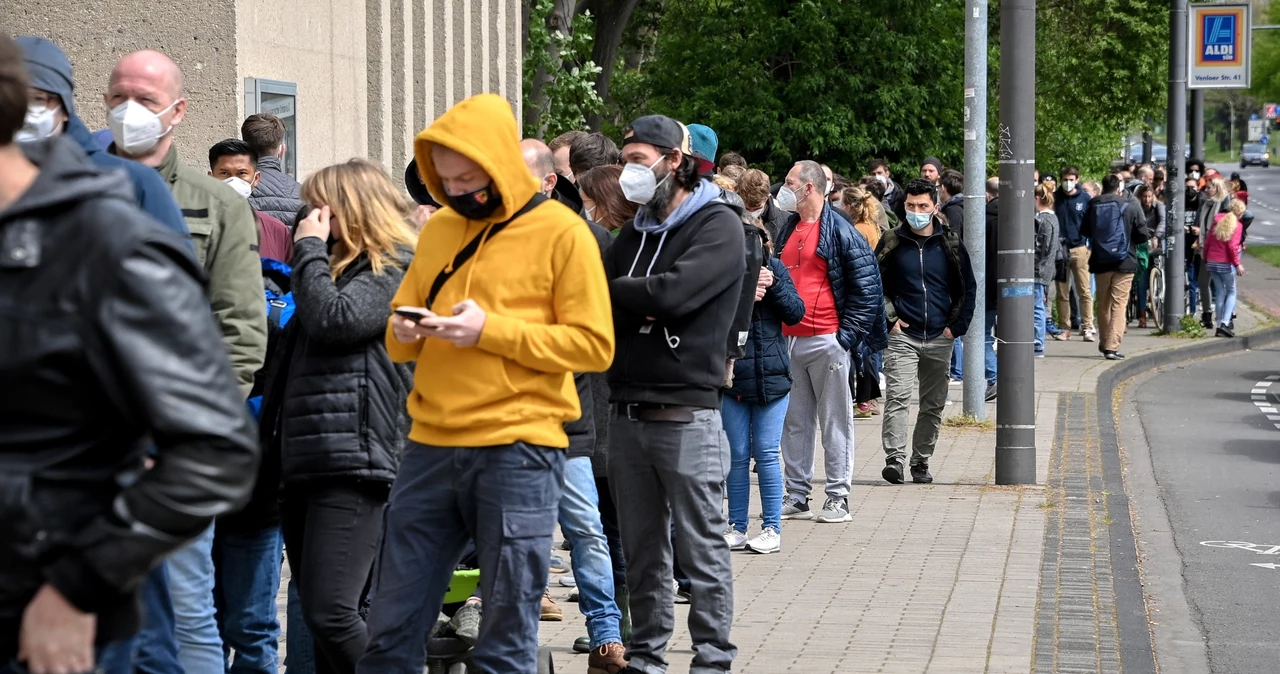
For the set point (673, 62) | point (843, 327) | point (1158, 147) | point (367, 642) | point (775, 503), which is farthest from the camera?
point (1158, 147)

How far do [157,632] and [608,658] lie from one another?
8.83 ft

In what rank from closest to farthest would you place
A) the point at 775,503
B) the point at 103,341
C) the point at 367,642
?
the point at 103,341 → the point at 367,642 → the point at 775,503

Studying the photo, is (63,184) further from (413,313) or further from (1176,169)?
(1176,169)

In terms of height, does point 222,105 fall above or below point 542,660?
above

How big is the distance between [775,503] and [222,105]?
11.6 ft

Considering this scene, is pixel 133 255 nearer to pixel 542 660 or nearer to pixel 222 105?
pixel 542 660

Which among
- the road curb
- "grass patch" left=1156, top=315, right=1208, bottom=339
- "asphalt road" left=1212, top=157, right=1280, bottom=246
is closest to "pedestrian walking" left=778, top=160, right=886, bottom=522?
the road curb

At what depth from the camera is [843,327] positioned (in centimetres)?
971

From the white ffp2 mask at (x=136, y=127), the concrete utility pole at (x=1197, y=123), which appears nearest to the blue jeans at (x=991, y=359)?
the concrete utility pole at (x=1197, y=123)

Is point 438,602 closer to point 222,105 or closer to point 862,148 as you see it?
point 222,105

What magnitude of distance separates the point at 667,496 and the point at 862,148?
55.0 feet

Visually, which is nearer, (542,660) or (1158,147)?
(542,660)

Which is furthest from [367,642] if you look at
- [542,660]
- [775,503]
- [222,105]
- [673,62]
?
[673,62]

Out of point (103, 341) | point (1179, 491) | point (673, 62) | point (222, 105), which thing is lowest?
point (1179, 491)
